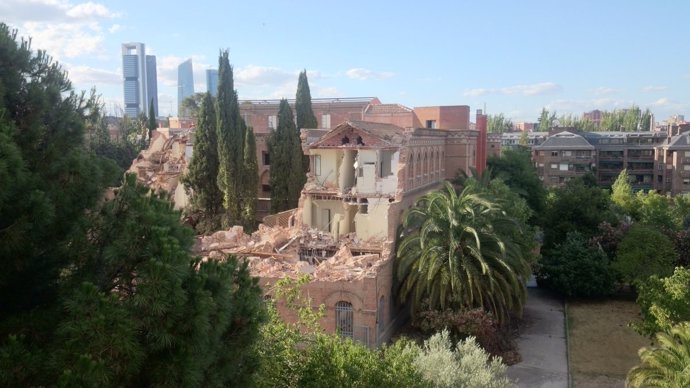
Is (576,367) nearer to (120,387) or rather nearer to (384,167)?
(384,167)

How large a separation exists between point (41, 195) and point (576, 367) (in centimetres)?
1935

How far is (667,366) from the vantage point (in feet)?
44.3

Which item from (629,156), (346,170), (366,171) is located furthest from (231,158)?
(629,156)

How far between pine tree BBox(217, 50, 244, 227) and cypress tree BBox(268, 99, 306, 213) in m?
2.43

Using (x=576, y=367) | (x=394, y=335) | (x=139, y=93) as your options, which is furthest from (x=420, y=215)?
(x=139, y=93)

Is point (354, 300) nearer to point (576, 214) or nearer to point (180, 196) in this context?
point (576, 214)

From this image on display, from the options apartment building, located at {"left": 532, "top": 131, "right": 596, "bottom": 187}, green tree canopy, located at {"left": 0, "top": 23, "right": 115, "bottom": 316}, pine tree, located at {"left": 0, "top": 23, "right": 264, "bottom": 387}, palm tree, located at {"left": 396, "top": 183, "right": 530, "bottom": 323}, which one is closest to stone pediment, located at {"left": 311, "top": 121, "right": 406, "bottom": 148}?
palm tree, located at {"left": 396, "top": 183, "right": 530, "bottom": 323}

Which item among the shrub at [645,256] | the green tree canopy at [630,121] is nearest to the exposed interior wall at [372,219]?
the shrub at [645,256]

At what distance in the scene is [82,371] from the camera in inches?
200

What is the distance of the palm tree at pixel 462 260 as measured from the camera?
20719mm

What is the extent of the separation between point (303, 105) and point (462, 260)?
19116 millimetres

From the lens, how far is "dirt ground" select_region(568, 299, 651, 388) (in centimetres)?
1955

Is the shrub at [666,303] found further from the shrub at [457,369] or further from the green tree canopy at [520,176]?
the green tree canopy at [520,176]

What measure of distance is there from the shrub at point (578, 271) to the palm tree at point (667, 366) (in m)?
13.6
